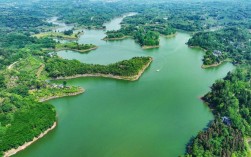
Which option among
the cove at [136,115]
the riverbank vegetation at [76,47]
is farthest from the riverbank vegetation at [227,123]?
the riverbank vegetation at [76,47]

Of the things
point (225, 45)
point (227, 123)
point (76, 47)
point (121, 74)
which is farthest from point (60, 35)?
point (227, 123)

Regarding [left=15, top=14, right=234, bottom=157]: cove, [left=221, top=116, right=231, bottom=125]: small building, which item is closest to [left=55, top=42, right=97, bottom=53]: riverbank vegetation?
[left=15, top=14, right=234, bottom=157]: cove

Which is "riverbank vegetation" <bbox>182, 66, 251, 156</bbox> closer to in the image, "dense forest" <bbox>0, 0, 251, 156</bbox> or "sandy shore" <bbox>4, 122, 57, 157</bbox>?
"dense forest" <bbox>0, 0, 251, 156</bbox>

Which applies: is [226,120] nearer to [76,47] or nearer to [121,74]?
[121,74]

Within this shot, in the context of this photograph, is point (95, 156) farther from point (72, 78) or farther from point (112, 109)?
point (72, 78)

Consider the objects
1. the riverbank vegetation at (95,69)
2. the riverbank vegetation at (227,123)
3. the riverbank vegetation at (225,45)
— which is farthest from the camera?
the riverbank vegetation at (225,45)

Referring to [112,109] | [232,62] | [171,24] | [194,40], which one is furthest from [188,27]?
[112,109]

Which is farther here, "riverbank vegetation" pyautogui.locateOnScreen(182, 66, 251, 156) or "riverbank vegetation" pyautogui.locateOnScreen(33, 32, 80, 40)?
"riverbank vegetation" pyautogui.locateOnScreen(33, 32, 80, 40)

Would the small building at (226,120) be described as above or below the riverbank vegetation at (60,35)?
below

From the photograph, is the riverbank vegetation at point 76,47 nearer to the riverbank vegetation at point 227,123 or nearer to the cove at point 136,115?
the cove at point 136,115
